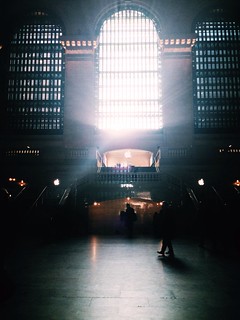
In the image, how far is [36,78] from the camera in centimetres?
2395

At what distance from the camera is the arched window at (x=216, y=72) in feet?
75.2

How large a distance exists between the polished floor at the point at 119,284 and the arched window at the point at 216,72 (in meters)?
17.5

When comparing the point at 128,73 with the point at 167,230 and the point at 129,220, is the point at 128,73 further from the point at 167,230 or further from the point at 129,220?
the point at 167,230

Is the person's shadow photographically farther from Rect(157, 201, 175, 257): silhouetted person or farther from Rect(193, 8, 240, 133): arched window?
Rect(193, 8, 240, 133): arched window

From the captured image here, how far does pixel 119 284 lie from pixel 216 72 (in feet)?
75.4

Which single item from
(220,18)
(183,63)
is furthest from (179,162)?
(220,18)

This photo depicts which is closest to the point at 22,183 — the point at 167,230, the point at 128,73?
the point at 167,230

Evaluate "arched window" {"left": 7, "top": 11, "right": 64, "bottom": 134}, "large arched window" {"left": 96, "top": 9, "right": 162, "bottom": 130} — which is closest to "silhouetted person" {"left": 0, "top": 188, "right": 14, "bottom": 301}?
"large arched window" {"left": 96, "top": 9, "right": 162, "bottom": 130}

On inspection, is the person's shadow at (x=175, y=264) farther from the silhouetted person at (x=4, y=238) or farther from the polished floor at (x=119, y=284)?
the silhouetted person at (x=4, y=238)

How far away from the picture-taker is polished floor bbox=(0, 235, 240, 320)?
3371mm

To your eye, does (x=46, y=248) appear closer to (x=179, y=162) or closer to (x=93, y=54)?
(x=179, y=162)

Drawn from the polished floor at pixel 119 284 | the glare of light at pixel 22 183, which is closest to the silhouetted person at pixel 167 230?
the polished floor at pixel 119 284

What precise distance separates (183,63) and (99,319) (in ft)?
72.4

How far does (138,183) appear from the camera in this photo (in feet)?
43.9
